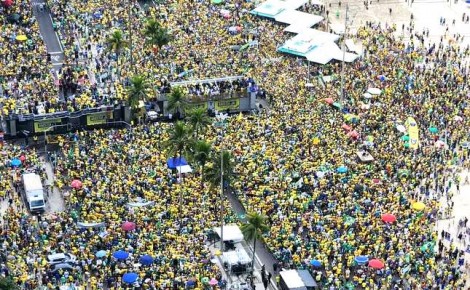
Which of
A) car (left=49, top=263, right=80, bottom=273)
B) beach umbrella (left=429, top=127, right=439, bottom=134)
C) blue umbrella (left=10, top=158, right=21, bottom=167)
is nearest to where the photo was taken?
car (left=49, top=263, right=80, bottom=273)

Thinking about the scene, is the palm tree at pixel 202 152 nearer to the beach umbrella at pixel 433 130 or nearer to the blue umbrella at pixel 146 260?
the blue umbrella at pixel 146 260

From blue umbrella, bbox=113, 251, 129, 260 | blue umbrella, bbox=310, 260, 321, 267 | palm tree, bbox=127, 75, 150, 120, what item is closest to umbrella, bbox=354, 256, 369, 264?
blue umbrella, bbox=310, 260, 321, 267

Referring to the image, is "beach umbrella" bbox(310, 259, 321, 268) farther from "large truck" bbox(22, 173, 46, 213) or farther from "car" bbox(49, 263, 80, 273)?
"large truck" bbox(22, 173, 46, 213)

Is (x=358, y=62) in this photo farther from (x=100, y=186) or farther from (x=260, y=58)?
(x=100, y=186)

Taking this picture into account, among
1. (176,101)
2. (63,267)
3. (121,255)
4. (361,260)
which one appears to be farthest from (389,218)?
(63,267)

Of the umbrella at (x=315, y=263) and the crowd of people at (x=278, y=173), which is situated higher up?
the crowd of people at (x=278, y=173)

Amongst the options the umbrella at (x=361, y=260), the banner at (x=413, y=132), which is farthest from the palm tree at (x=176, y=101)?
the umbrella at (x=361, y=260)
